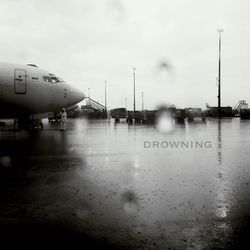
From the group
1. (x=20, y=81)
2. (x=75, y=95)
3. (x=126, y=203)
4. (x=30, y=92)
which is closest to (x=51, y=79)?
(x=30, y=92)

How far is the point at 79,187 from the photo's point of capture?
21.8ft

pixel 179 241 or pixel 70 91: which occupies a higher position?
pixel 70 91

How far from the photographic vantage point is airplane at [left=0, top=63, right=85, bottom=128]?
66.4 ft

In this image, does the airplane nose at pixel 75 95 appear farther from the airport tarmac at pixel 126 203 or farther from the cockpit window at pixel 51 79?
the airport tarmac at pixel 126 203

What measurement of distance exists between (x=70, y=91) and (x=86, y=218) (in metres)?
19.0

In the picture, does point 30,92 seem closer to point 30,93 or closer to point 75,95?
point 30,93

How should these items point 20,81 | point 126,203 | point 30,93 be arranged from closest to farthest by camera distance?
1. point 126,203
2. point 20,81
3. point 30,93

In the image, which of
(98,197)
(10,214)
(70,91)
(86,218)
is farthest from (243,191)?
(70,91)

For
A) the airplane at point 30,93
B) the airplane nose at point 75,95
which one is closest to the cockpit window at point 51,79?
the airplane at point 30,93

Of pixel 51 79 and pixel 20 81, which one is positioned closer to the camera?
pixel 20 81

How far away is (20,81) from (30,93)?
972 mm

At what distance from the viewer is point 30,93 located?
68.5 feet

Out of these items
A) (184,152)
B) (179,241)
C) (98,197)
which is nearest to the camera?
(179,241)

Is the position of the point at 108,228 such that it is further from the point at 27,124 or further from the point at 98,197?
the point at 27,124
